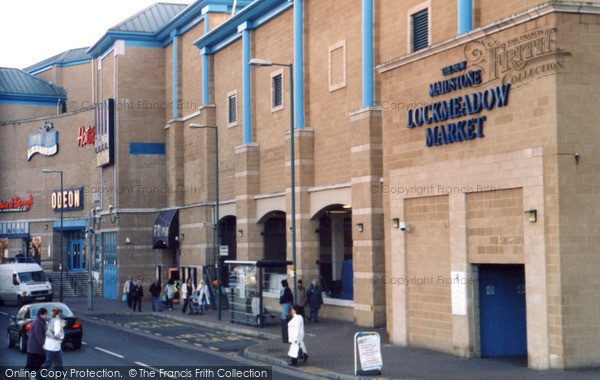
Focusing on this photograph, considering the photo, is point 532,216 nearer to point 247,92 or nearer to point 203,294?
point 247,92

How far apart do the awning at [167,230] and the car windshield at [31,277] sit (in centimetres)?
694

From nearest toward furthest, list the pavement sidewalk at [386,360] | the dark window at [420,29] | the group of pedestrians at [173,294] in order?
1. the pavement sidewalk at [386,360]
2. the dark window at [420,29]
3. the group of pedestrians at [173,294]

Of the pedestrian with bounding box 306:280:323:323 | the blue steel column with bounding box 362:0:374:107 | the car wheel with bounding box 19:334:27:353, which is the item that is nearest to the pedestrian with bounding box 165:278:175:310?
the pedestrian with bounding box 306:280:323:323

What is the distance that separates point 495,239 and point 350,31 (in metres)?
13.8

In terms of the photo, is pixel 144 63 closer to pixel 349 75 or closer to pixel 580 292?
pixel 349 75

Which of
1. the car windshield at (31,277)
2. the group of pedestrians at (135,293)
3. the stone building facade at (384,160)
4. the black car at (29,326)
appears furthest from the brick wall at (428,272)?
the car windshield at (31,277)

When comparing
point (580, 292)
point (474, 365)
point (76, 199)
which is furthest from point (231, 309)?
point (76, 199)

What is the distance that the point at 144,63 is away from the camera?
51312mm

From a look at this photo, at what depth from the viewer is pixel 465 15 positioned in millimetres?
24547

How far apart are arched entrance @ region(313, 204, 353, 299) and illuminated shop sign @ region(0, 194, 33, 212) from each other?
134ft

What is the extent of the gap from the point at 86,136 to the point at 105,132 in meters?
7.62

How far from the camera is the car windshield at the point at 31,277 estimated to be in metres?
46.6

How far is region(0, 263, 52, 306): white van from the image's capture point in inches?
1816

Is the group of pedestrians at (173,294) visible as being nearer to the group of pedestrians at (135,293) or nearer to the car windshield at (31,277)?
the group of pedestrians at (135,293)
